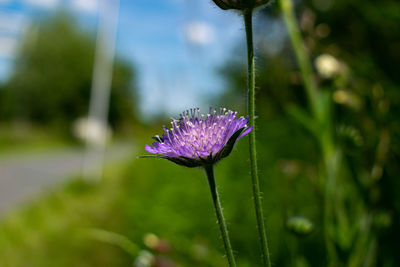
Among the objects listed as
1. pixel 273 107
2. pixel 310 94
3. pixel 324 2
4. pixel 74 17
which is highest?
pixel 74 17

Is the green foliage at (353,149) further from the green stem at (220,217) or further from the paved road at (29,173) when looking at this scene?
the paved road at (29,173)

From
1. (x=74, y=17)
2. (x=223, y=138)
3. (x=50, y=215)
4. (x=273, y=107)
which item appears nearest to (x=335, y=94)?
(x=223, y=138)

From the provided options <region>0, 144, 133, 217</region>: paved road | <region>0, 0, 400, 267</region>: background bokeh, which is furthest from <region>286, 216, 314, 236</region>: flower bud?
<region>0, 144, 133, 217</region>: paved road

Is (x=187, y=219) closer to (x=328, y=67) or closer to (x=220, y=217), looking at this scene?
(x=328, y=67)

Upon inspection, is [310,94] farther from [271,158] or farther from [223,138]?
[271,158]

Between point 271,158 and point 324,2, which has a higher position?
point 324,2

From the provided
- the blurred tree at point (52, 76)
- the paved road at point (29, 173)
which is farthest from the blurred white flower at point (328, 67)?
the blurred tree at point (52, 76)

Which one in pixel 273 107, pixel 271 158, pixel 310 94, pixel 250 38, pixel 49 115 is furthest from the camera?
pixel 49 115
